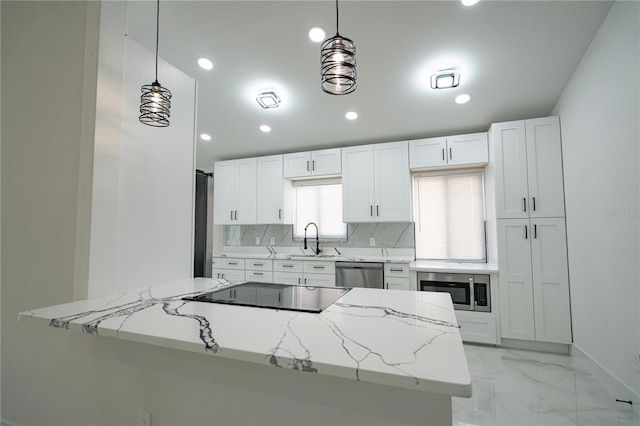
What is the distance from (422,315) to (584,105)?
2.59m

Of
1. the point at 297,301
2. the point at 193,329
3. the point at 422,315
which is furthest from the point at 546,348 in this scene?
the point at 193,329

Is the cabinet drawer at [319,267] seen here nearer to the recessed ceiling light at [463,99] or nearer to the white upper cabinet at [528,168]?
the white upper cabinet at [528,168]

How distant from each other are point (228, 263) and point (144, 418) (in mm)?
3137

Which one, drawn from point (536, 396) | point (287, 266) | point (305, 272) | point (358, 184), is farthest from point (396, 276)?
point (536, 396)

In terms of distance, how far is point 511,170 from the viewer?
10.4 feet

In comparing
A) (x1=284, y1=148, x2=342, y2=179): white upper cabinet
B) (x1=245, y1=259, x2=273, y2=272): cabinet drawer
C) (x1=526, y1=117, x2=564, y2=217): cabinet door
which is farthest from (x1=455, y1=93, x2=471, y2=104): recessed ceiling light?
(x1=245, y1=259, x2=273, y2=272): cabinet drawer

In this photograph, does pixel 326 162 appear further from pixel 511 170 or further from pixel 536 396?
pixel 536 396

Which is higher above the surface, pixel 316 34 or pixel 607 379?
pixel 316 34

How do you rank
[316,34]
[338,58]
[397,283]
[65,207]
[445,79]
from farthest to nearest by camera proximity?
[397,283], [445,79], [316,34], [65,207], [338,58]

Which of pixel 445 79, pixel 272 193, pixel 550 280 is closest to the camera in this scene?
pixel 445 79

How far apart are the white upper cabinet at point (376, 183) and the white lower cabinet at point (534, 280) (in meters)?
1.17

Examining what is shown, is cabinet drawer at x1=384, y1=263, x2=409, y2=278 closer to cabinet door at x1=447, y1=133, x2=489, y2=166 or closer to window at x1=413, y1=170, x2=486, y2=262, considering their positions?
window at x1=413, y1=170, x2=486, y2=262

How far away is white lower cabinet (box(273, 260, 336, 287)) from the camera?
380 cm

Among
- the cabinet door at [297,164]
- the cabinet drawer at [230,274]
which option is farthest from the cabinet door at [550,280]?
the cabinet drawer at [230,274]
